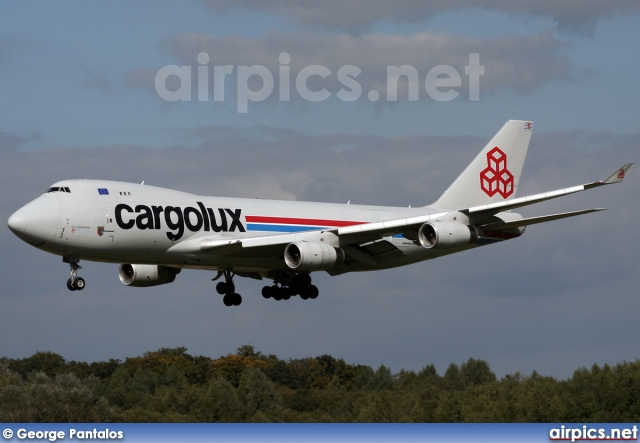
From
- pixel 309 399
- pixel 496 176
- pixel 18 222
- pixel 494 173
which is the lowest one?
pixel 309 399

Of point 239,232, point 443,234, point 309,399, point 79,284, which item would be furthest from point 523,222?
point 309,399

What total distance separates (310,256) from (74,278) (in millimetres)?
10879

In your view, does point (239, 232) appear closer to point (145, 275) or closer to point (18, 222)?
point (145, 275)

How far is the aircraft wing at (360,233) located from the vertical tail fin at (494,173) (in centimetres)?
1061

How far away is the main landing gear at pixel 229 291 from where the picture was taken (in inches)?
2643

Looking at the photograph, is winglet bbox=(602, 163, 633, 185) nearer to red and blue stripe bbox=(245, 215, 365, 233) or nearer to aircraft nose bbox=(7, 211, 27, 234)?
red and blue stripe bbox=(245, 215, 365, 233)

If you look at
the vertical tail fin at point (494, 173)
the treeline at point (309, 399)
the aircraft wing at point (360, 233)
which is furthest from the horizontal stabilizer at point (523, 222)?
the treeline at point (309, 399)

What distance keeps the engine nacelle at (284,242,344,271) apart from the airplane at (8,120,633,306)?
47 millimetres

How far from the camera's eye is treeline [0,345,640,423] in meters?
95.2

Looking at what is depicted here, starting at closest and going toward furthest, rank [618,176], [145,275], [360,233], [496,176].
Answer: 1. [618,176]
2. [360,233]
3. [145,275]
4. [496,176]

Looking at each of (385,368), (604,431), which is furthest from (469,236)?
(385,368)

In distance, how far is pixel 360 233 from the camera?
199 ft

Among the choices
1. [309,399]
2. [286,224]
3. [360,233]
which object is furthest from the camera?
[309,399]

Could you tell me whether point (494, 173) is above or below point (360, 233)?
above
